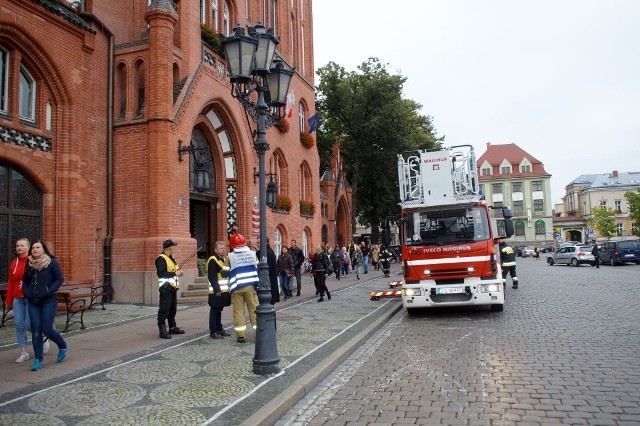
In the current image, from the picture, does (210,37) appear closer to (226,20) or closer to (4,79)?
(226,20)

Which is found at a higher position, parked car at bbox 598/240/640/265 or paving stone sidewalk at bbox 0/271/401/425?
parked car at bbox 598/240/640/265

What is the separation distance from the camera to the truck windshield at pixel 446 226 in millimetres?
11219

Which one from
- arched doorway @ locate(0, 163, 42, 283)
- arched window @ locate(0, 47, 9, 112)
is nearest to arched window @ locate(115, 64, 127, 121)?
arched window @ locate(0, 47, 9, 112)

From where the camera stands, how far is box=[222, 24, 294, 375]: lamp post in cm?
658

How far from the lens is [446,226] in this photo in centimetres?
1149

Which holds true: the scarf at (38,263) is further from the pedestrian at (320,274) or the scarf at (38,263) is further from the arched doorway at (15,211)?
the pedestrian at (320,274)

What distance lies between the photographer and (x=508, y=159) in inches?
3494

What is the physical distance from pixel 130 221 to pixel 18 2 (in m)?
6.15

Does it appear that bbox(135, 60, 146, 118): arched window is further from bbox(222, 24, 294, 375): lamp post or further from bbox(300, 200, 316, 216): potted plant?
bbox(300, 200, 316, 216): potted plant

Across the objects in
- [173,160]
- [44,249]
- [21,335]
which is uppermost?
[173,160]

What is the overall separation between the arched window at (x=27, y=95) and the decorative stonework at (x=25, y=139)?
0.54m

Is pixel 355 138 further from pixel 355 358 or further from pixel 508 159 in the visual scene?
pixel 508 159

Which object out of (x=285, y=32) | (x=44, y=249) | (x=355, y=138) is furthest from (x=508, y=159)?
(x=44, y=249)

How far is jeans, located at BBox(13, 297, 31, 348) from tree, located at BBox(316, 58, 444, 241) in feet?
96.1
